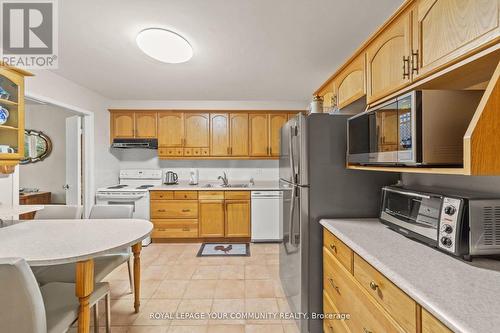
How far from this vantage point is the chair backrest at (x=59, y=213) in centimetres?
228

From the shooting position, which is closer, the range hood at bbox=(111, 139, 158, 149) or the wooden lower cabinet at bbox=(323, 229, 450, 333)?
the wooden lower cabinet at bbox=(323, 229, 450, 333)

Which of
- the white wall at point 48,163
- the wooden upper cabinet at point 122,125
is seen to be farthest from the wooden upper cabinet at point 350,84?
the white wall at point 48,163

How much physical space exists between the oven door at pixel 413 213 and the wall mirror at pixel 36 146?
5685mm

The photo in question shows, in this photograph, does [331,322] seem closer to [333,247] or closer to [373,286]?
[333,247]

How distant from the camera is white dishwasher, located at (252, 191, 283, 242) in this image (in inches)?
146

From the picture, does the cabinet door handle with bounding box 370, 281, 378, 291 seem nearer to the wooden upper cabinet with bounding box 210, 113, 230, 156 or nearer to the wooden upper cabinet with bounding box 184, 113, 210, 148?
the wooden upper cabinet with bounding box 210, 113, 230, 156

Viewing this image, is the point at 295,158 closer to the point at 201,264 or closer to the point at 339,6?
the point at 339,6

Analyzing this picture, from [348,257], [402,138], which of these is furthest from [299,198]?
[402,138]

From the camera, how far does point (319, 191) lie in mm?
1735

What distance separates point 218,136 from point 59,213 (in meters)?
2.37

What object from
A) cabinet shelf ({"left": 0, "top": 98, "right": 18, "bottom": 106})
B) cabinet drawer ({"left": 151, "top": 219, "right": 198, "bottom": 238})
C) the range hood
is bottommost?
cabinet drawer ({"left": 151, "top": 219, "right": 198, "bottom": 238})

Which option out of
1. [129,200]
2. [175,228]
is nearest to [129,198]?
[129,200]

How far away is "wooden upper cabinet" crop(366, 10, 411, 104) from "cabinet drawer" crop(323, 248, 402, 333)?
1.05 metres

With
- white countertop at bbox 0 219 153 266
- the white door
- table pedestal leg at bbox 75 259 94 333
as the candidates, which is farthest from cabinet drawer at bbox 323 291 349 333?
the white door
